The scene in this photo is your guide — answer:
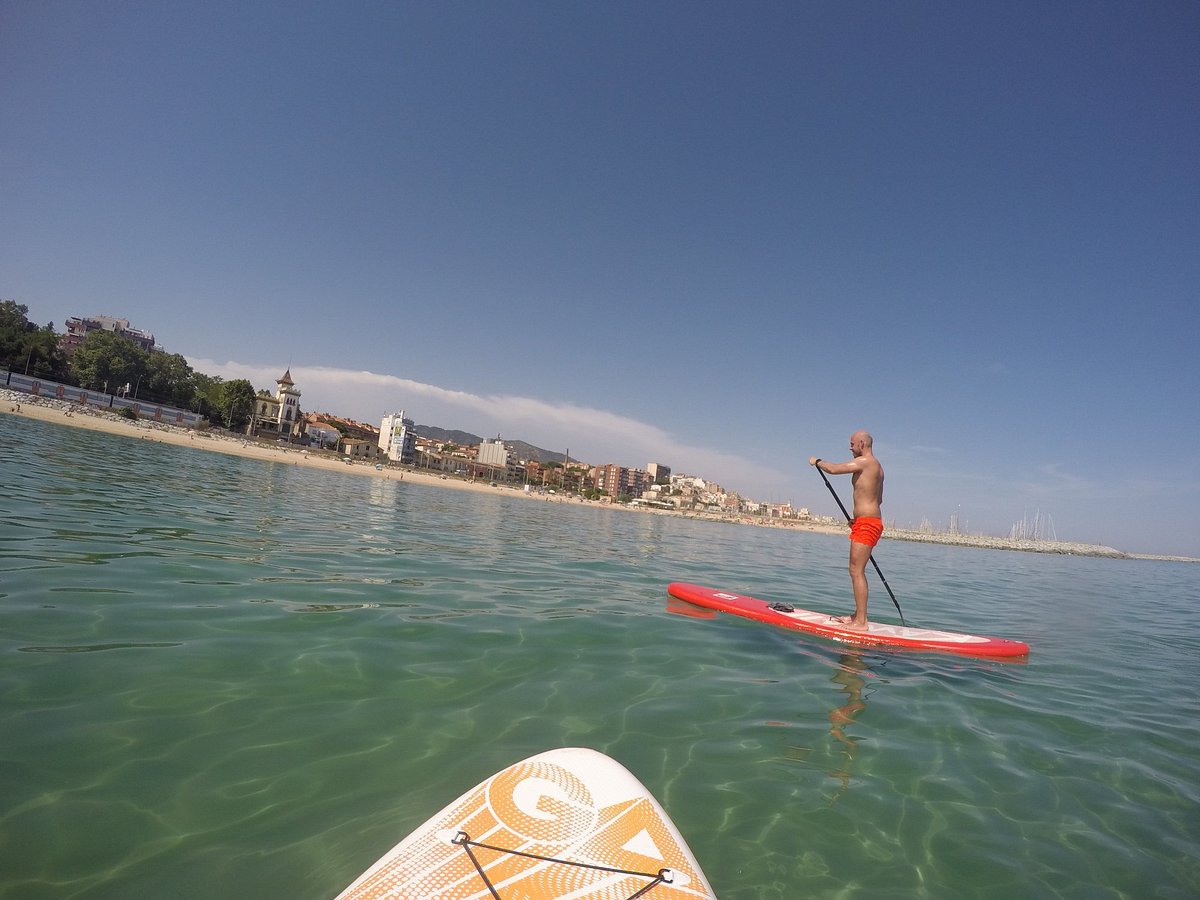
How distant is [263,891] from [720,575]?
12.6 meters

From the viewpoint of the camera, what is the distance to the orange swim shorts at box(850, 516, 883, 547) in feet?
24.1

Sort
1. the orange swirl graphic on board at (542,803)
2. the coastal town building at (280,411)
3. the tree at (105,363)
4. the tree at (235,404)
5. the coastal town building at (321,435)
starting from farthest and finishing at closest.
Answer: the coastal town building at (321,435)
the coastal town building at (280,411)
the tree at (235,404)
the tree at (105,363)
the orange swirl graphic on board at (542,803)

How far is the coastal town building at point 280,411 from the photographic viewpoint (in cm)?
10250

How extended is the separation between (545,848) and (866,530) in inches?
259

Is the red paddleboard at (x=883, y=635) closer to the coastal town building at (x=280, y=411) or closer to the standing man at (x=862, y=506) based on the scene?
the standing man at (x=862, y=506)

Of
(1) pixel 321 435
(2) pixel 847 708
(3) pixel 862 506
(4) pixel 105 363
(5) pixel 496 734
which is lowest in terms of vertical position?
(5) pixel 496 734

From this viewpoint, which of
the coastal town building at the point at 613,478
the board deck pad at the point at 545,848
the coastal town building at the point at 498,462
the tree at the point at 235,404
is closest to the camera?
the board deck pad at the point at 545,848

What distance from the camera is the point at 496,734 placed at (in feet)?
12.1

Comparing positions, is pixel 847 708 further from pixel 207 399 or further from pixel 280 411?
pixel 280 411

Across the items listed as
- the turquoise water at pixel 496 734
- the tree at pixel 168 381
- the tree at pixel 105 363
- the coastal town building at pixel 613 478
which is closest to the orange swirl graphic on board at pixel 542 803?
the turquoise water at pixel 496 734

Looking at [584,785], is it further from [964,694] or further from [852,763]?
[964,694]

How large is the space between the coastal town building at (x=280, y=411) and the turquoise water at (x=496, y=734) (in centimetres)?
10918

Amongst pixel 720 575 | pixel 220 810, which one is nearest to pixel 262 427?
pixel 720 575

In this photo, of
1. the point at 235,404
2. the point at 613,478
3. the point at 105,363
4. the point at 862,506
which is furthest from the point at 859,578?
the point at 613,478
